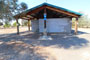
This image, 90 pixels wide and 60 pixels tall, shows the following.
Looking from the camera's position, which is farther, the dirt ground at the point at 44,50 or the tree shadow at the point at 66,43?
the tree shadow at the point at 66,43

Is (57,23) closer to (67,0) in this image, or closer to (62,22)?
(62,22)

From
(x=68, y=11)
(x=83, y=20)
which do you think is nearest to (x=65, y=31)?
(x=68, y=11)

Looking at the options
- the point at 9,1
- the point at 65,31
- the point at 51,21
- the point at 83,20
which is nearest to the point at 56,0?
the point at 51,21

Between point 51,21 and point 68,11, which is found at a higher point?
point 68,11

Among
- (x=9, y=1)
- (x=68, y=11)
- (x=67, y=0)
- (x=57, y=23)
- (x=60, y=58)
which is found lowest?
(x=60, y=58)

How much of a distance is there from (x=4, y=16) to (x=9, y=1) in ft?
2.47

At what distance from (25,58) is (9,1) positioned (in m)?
2.74

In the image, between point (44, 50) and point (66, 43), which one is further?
point (66, 43)

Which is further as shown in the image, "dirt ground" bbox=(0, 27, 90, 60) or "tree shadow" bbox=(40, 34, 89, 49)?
"tree shadow" bbox=(40, 34, 89, 49)

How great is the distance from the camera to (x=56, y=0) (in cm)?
1184

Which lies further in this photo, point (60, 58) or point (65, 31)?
point (65, 31)

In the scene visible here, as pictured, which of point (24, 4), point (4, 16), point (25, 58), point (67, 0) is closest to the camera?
point (25, 58)

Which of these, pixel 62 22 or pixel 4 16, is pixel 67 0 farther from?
pixel 4 16

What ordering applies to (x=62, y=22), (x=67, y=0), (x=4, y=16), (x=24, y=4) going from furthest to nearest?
1. (x=67, y=0)
2. (x=62, y=22)
3. (x=24, y=4)
4. (x=4, y=16)
